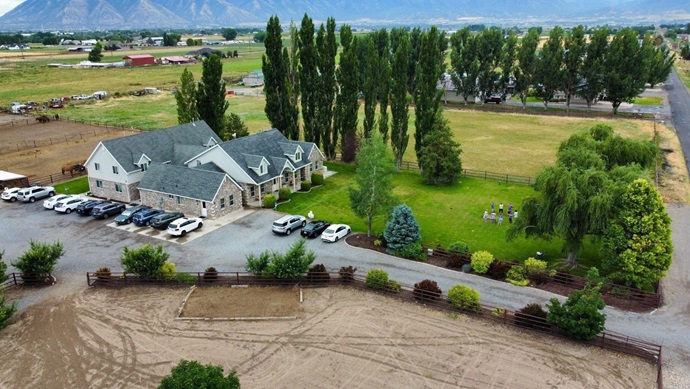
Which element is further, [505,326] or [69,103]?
[69,103]

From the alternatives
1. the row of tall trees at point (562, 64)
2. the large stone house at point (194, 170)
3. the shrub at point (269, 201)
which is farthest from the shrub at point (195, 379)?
the row of tall trees at point (562, 64)

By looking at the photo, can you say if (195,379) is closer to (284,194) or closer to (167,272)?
(167,272)

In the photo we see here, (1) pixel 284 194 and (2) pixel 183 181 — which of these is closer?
(2) pixel 183 181

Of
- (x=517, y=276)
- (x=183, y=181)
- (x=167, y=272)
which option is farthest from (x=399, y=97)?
(x=167, y=272)

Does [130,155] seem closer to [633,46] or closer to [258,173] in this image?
[258,173]

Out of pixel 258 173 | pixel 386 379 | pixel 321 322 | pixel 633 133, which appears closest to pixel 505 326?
pixel 386 379

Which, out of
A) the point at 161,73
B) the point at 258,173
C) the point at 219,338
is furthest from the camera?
the point at 161,73
